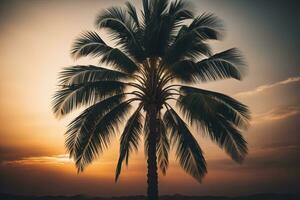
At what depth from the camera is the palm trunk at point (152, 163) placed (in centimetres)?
1441

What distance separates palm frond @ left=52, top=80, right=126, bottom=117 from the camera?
14495mm

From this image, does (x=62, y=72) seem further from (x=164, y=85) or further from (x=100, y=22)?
(x=164, y=85)

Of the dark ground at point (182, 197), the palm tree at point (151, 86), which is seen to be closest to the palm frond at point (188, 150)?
the palm tree at point (151, 86)

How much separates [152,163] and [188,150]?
1.38 meters

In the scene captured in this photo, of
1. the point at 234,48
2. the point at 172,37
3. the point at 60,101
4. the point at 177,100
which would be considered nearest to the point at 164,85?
the point at 177,100

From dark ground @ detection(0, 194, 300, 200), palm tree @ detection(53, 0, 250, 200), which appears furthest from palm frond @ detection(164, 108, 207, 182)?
dark ground @ detection(0, 194, 300, 200)

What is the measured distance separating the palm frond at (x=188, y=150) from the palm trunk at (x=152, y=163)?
2.74 feet

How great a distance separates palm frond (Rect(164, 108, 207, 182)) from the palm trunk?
83cm

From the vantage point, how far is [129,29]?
15641 mm

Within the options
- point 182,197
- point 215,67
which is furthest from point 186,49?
point 182,197

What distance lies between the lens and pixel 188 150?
14.6 meters

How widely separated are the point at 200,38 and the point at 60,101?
18.2ft

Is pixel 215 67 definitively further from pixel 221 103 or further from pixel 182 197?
pixel 182 197

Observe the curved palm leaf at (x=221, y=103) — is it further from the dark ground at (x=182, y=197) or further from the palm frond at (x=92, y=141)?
the dark ground at (x=182, y=197)
